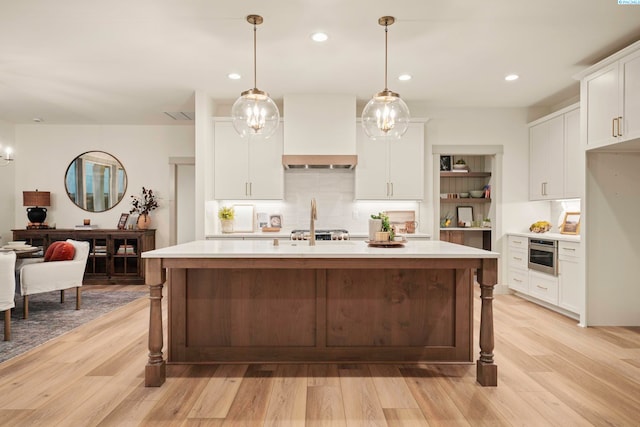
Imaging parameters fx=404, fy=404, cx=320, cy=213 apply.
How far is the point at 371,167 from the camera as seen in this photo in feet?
17.9

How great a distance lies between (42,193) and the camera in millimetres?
6680

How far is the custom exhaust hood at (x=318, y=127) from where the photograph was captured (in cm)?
521

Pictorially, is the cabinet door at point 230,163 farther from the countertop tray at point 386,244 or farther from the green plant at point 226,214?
the countertop tray at point 386,244

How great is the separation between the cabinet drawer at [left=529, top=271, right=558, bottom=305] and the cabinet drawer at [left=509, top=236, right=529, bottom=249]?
0.37 metres

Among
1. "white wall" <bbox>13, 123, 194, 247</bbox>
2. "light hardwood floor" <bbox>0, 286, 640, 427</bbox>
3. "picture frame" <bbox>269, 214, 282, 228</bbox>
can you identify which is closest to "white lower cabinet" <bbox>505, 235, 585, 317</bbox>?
"light hardwood floor" <bbox>0, 286, 640, 427</bbox>

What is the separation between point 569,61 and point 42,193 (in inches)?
303

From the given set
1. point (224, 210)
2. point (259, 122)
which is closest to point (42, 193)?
point (224, 210)

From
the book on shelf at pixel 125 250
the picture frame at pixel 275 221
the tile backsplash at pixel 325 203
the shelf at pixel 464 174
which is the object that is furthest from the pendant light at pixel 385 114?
the book on shelf at pixel 125 250

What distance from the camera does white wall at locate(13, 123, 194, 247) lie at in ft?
22.7


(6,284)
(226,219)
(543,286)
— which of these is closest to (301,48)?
(226,219)

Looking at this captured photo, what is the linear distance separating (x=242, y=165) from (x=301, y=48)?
2034 mm

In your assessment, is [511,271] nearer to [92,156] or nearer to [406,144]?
[406,144]

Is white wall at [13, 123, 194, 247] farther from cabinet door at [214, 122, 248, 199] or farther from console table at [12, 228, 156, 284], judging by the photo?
cabinet door at [214, 122, 248, 199]

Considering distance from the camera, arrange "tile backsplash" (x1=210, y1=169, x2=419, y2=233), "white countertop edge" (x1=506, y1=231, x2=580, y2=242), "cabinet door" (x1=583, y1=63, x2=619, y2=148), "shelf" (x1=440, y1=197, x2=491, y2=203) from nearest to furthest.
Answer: "cabinet door" (x1=583, y1=63, x2=619, y2=148), "white countertop edge" (x1=506, y1=231, x2=580, y2=242), "tile backsplash" (x1=210, y1=169, x2=419, y2=233), "shelf" (x1=440, y1=197, x2=491, y2=203)
